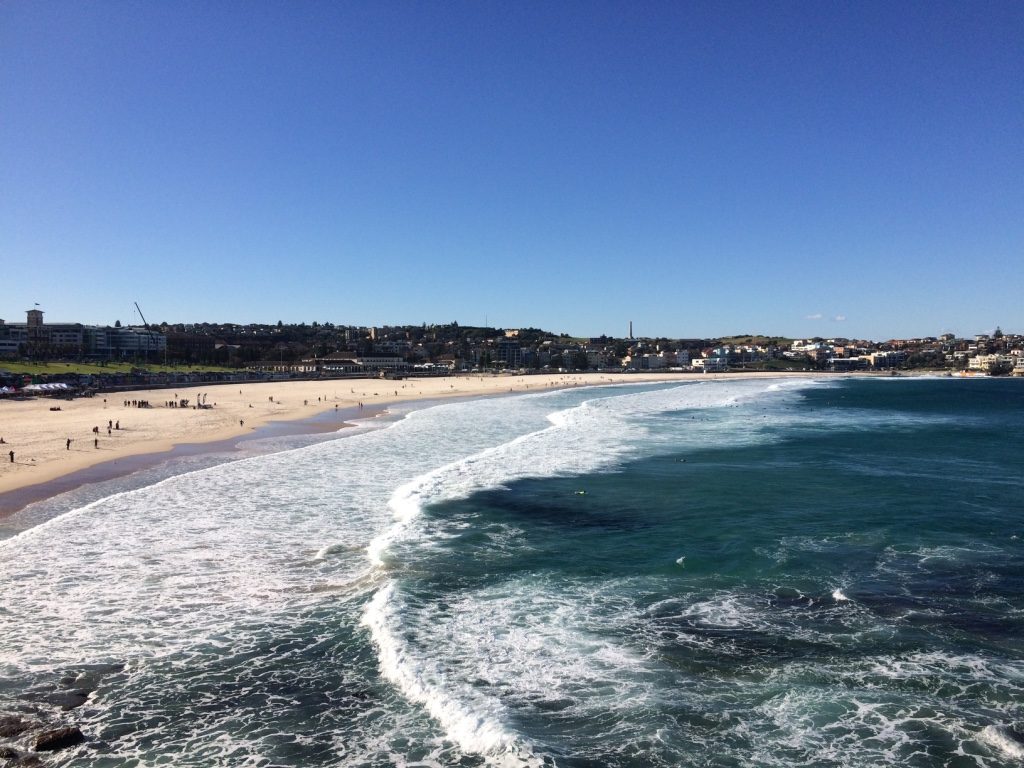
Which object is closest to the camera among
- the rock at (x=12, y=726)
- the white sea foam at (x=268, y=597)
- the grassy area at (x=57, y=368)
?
the rock at (x=12, y=726)

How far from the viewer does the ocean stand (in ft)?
25.3

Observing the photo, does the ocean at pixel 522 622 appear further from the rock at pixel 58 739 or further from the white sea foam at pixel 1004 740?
the rock at pixel 58 739

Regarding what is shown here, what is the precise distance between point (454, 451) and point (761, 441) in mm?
15350

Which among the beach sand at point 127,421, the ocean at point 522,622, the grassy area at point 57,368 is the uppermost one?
the grassy area at point 57,368

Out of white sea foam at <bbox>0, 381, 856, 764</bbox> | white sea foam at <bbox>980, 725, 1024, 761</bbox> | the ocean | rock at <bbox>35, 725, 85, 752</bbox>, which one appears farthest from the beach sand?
white sea foam at <bbox>980, 725, 1024, 761</bbox>

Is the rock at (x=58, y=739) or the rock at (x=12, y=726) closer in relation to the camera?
the rock at (x=58, y=739)

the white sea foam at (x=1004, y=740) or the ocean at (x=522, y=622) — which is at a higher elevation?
the ocean at (x=522, y=622)

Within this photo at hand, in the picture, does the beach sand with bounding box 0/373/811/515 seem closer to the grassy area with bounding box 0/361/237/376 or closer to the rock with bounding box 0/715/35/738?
the rock with bounding box 0/715/35/738

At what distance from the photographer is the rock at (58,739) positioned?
735 centimetres

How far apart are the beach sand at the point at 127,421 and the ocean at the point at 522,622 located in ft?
20.1

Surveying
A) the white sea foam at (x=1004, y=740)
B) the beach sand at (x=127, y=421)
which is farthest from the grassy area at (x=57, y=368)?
the white sea foam at (x=1004, y=740)

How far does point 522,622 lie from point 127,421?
3681 centimetres

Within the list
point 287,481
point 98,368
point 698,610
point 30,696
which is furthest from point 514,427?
point 98,368

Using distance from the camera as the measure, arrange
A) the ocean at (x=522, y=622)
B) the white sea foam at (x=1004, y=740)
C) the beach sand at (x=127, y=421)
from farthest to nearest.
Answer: the beach sand at (x=127, y=421) → the ocean at (x=522, y=622) → the white sea foam at (x=1004, y=740)
